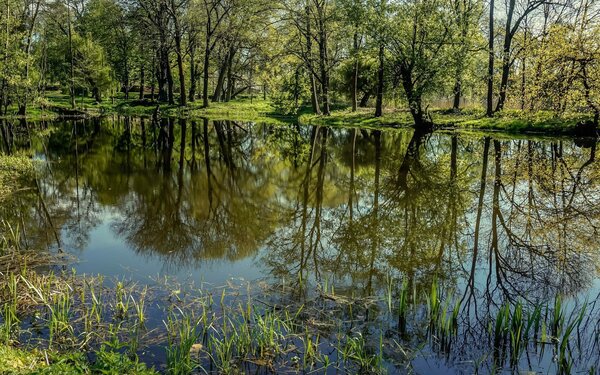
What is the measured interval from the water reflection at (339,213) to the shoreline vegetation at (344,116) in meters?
8.22

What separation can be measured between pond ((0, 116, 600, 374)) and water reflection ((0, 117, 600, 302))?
5 cm

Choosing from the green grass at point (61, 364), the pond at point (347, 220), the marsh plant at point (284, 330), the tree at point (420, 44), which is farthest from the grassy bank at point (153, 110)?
the green grass at point (61, 364)

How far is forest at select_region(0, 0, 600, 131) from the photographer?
82.0 ft

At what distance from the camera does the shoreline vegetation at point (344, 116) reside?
31.4 meters

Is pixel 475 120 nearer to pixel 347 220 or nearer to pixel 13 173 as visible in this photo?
pixel 347 220

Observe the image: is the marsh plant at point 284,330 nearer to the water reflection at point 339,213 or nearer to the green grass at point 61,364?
the green grass at point 61,364

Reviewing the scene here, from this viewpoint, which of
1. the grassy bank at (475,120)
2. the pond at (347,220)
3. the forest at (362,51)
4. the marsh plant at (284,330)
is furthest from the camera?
the grassy bank at (475,120)

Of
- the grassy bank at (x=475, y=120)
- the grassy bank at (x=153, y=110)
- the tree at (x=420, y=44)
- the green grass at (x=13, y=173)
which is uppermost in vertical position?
the tree at (x=420, y=44)

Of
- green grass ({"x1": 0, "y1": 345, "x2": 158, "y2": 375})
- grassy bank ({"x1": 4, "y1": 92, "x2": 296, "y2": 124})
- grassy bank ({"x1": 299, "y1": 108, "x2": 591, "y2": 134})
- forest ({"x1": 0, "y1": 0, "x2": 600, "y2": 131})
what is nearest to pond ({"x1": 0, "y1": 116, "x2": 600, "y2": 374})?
green grass ({"x1": 0, "y1": 345, "x2": 158, "y2": 375})

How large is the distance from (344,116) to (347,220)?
30848mm

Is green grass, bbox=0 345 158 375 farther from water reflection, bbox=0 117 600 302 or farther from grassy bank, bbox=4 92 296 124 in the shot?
grassy bank, bbox=4 92 296 124

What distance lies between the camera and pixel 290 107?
5000cm

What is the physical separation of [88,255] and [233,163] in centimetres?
1207

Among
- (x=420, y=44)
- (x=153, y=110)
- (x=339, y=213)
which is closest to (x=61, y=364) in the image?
(x=339, y=213)
